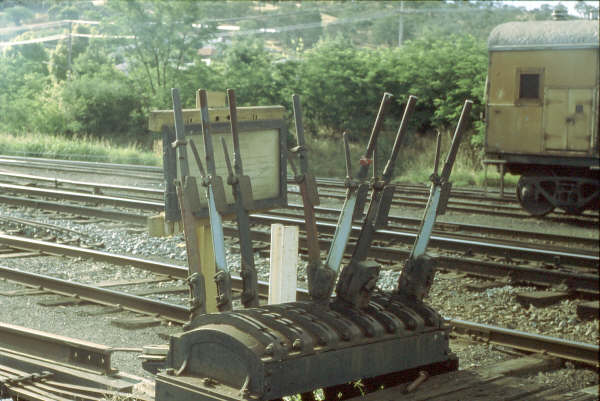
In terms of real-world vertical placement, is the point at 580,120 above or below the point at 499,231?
above

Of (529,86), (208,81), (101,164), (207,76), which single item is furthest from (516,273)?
(207,76)

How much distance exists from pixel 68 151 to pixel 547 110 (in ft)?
59.4

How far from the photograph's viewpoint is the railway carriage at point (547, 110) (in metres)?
14.7

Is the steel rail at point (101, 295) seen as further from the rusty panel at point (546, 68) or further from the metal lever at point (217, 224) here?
the rusty panel at point (546, 68)

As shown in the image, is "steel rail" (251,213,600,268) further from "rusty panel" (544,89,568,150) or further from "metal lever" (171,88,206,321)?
"metal lever" (171,88,206,321)

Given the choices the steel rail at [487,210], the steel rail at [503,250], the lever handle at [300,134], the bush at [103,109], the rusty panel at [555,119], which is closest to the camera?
the lever handle at [300,134]

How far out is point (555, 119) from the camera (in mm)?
15148

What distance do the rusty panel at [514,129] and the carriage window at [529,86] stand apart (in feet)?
0.77

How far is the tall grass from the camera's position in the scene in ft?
86.4

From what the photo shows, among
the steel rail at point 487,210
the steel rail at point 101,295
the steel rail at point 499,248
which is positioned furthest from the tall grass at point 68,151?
the steel rail at point 101,295

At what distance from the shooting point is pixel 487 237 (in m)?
11.8

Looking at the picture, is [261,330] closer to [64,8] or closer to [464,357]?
[464,357]

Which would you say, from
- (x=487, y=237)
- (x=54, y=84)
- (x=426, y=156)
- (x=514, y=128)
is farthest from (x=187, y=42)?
(x=487, y=237)

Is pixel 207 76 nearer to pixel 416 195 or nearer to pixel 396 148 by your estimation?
pixel 416 195
